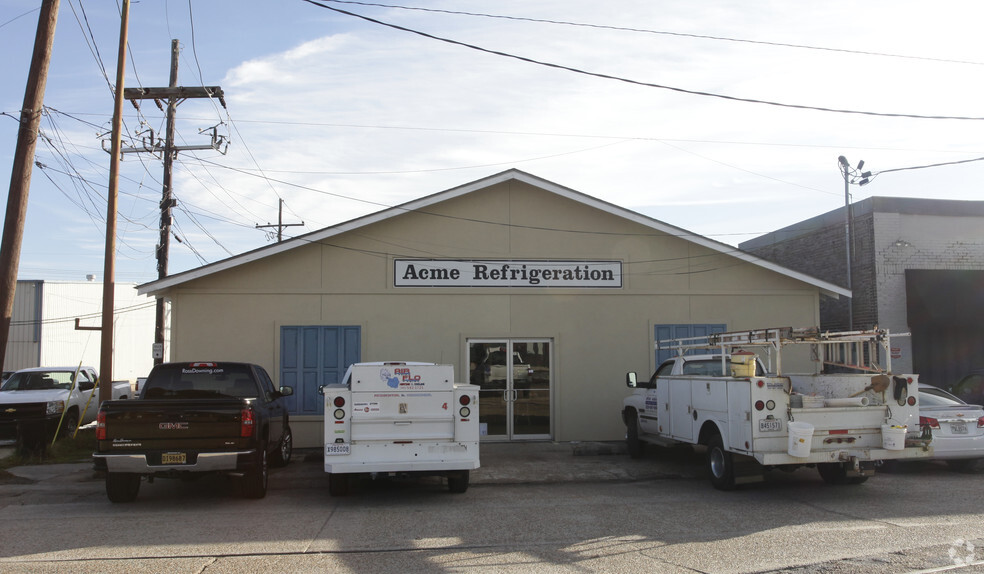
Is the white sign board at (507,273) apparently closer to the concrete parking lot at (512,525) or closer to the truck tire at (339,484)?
the concrete parking lot at (512,525)

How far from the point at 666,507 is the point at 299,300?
29.0ft

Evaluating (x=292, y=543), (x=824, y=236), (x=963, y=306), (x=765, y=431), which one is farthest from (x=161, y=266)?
(x=963, y=306)

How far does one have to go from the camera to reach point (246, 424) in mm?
9484

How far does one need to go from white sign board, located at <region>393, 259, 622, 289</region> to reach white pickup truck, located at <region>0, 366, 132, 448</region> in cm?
665

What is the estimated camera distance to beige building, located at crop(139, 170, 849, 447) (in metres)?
A: 15.2

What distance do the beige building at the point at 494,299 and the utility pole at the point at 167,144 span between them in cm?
598

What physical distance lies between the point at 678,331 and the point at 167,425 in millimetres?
10716

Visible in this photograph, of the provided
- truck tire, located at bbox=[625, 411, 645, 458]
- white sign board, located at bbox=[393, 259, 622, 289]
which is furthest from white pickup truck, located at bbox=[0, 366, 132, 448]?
truck tire, located at bbox=[625, 411, 645, 458]

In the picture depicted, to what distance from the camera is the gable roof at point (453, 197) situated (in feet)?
48.6

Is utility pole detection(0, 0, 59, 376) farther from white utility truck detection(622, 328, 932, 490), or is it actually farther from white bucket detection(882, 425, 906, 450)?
white bucket detection(882, 425, 906, 450)

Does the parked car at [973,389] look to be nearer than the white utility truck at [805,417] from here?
No

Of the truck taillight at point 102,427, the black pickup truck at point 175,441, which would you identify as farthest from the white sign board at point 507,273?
the truck taillight at point 102,427

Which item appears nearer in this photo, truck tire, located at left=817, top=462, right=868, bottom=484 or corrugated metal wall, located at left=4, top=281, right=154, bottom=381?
truck tire, located at left=817, top=462, right=868, bottom=484

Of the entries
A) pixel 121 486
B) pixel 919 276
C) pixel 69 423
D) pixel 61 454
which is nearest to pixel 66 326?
pixel 69 423
